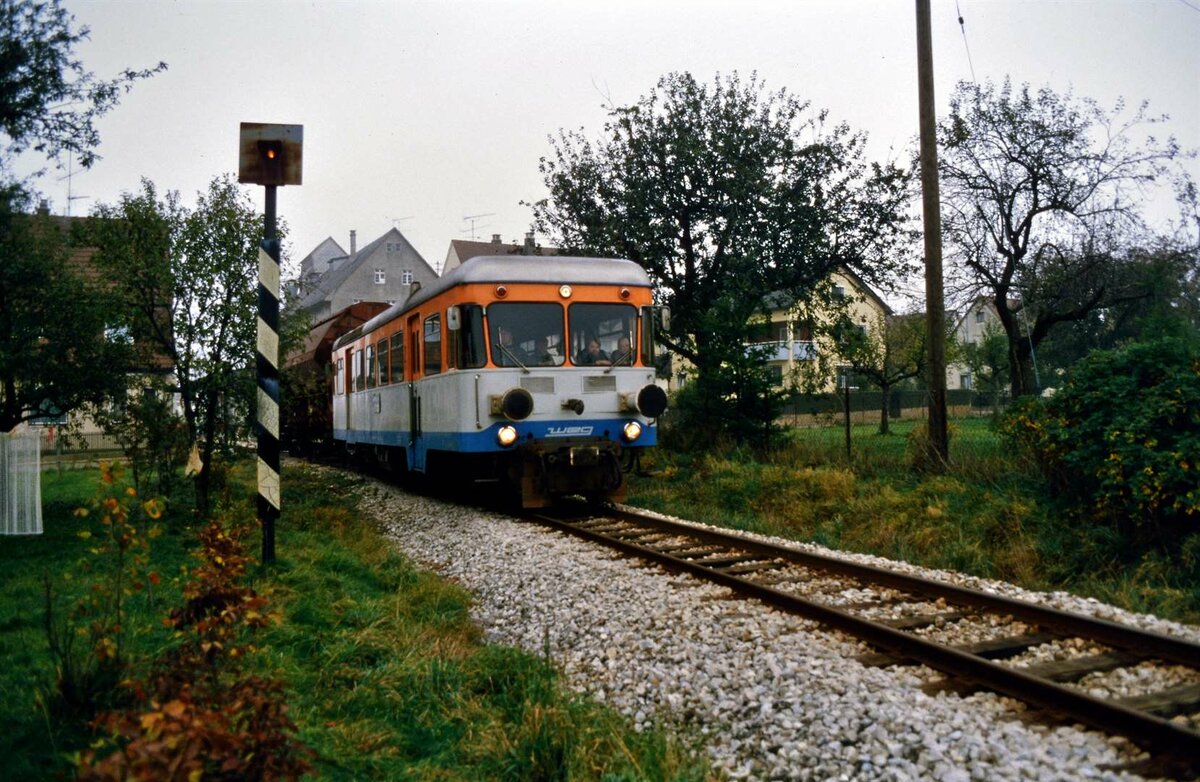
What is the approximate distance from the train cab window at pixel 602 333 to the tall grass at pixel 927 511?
2.15 m

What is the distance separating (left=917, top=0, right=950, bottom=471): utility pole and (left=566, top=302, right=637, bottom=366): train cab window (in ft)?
12.4

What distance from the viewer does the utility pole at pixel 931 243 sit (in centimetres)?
1198

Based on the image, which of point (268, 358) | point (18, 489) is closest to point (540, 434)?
point (268, 358)

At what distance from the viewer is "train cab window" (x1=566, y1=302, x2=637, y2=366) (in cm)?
1202

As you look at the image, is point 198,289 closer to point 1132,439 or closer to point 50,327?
point 50,327

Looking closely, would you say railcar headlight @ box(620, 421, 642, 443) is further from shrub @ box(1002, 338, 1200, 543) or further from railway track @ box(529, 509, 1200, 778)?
shrub @ box(1002, 338, 1200, 543)

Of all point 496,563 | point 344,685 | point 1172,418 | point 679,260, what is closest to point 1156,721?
point 344,685

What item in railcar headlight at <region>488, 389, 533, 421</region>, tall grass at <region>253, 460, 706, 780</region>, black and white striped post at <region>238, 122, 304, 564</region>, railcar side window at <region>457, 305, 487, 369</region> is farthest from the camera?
railcar side window at <region>457, 305, 487, 369</region>

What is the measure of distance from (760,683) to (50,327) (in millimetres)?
9933

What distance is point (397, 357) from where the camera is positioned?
49.3 ft

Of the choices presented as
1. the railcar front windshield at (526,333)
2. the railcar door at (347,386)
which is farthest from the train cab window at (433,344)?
the railcar door at (347,386)

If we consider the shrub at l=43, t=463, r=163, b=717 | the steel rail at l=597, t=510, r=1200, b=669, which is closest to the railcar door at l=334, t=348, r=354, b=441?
the steel rail at l=597, t=510, r=1200, b=669

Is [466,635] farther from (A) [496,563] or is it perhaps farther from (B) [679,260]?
(B) [679,260]

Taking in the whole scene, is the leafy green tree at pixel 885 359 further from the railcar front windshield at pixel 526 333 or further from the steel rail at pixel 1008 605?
the steel rail at pixel 1008 605
